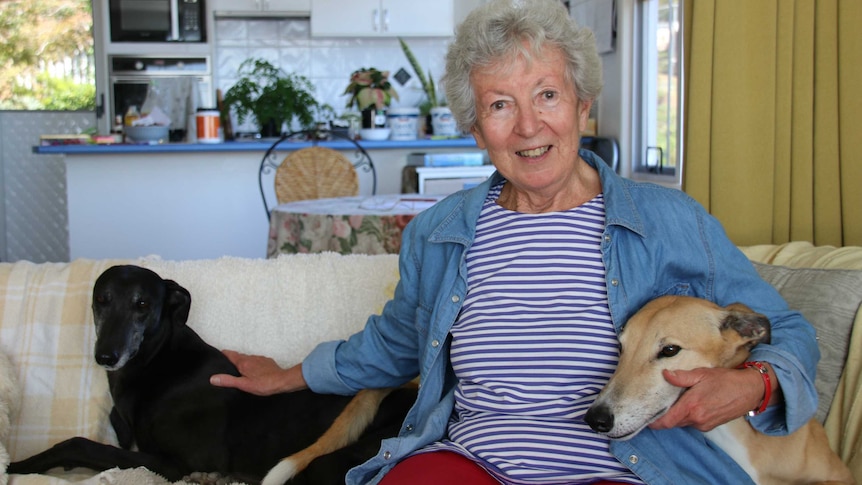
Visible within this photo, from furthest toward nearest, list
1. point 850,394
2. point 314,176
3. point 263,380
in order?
point 314,176 → point 263,380 → point 850,394

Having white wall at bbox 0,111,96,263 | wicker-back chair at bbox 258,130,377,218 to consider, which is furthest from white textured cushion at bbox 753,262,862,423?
white wall at bbox 0,111,96,263

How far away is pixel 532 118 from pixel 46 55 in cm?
679

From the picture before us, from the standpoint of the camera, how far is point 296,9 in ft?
22.0

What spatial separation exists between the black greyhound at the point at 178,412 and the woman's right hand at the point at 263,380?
0.09 feet

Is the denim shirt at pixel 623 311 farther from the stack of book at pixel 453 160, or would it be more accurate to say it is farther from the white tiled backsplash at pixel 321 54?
the white tiled backsplash at pixel 321 54

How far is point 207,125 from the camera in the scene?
16.6 ft

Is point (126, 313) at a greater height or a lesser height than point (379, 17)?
lesser

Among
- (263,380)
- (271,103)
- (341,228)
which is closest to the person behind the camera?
(263,380)

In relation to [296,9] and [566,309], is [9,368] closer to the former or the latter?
[566,309]

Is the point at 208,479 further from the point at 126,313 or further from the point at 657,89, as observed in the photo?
the point at 657,89

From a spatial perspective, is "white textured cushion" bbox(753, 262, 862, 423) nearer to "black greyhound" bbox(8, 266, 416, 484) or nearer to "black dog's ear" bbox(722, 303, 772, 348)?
"black dog's ear" bbox(722, 303, 772, 348)

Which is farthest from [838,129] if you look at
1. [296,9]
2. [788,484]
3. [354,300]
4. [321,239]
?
[296,9]

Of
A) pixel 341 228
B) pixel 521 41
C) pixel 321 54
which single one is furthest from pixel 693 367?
pixel 321 54

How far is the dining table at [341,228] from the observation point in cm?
306
